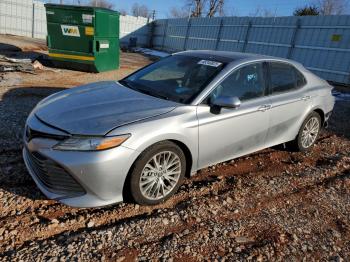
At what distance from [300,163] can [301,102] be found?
91cm

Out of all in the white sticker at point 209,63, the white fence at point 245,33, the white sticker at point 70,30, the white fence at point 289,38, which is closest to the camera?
the white sticker at point 209,63

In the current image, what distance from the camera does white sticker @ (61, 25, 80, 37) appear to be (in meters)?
11.1

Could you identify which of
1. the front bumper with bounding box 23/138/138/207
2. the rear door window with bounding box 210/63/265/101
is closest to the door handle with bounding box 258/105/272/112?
the rear door window with bounding box 210/63/265/101

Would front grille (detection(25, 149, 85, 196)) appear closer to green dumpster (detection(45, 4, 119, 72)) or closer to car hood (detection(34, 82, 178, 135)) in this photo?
car hood (detection(34, 82, 178, 135))

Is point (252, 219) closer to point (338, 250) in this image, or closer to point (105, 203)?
point (338, 250)

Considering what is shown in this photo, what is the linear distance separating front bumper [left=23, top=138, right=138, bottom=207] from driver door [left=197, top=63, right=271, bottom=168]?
0.99 metres

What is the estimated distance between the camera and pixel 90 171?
9.68 feet

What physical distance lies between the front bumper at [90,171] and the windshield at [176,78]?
1074 millimetres

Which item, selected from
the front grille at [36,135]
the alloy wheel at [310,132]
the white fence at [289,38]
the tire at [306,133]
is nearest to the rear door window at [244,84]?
the tire at [306,133]

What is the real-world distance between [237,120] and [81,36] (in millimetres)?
8554

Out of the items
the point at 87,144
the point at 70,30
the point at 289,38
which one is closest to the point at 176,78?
the point at 87,144

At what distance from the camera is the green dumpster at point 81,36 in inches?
433

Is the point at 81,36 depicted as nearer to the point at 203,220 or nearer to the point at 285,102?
the point at 285,102

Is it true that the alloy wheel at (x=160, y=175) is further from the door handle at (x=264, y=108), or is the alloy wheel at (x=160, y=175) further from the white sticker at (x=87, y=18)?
the white sticker at (x=87, y=18)
